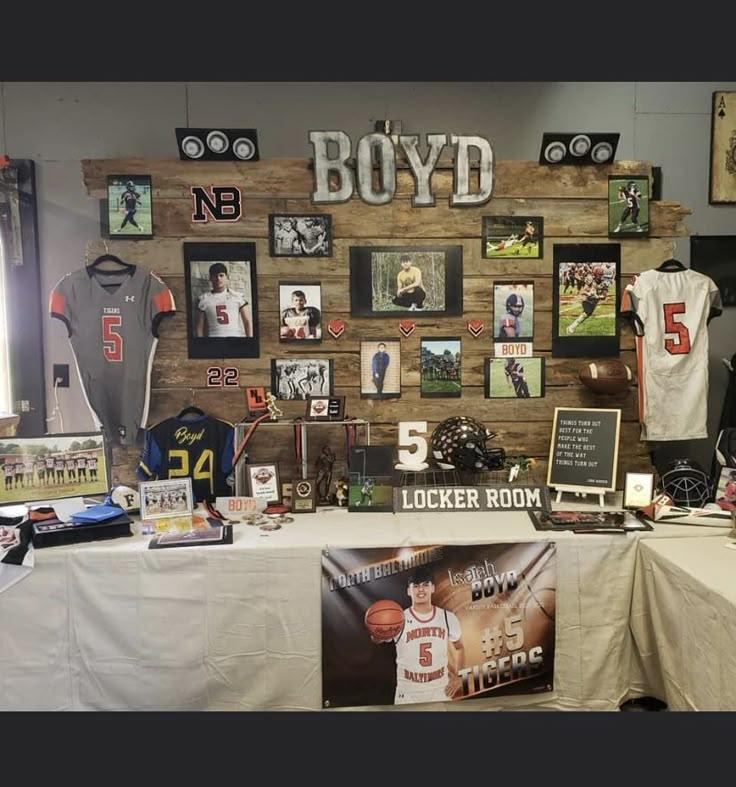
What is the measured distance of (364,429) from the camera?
2836 mm

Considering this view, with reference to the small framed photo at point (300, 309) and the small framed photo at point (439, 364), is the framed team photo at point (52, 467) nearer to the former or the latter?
the small framed photo at point (300, 309)

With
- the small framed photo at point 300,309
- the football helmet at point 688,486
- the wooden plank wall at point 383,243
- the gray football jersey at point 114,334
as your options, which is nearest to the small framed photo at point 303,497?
the wooden plank wall at point 383,243

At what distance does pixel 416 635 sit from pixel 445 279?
5.61ft

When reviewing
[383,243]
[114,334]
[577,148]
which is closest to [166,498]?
[114,334]

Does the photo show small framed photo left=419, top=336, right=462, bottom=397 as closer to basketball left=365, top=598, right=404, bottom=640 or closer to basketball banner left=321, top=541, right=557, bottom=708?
basketball banner left=321, top=541, right=557, bottom=708

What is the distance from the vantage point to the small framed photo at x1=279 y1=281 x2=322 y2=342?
2.81 meters

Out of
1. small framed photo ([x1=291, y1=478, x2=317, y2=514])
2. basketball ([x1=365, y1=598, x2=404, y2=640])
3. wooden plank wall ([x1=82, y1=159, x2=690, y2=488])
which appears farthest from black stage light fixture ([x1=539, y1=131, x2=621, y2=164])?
basketball ([x1=365, y1=598, x2=404, y2=640])

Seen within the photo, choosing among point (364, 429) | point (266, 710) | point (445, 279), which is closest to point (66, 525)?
point (266, 710)

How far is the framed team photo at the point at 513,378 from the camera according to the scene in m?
2.87

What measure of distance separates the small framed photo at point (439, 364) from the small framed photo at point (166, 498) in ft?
4.17

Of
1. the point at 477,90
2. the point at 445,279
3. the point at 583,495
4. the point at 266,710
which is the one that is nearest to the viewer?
the point at 266,710

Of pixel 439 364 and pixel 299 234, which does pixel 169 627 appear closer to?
pixel 439 364

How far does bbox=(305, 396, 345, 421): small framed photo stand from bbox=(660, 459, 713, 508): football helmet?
1.59 m

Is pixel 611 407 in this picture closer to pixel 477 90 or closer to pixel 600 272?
pixel 600 272
